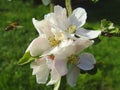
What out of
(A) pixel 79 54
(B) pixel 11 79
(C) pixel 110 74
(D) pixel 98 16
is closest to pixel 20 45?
(B) pixel 11 79

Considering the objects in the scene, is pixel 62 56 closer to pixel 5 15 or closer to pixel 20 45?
pixel 20 45

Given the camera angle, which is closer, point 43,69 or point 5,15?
point 43,69

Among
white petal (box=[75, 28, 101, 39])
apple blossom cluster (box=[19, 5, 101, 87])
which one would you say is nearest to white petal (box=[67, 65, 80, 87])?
apple blossom cluster (box=[19, 5, 101, 87])

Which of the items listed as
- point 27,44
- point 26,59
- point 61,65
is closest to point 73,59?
point 61,65

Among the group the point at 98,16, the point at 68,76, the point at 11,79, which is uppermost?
the point at 68,76

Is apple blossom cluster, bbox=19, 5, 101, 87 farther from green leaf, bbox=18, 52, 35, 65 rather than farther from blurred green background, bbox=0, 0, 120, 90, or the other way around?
blurred green background, bbox=0, 0, 120, 90

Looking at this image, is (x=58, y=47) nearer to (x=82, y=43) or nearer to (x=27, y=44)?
(x=82, y=43)

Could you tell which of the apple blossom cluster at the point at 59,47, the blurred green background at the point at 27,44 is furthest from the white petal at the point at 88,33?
the blurred green background at the point at 27,44
